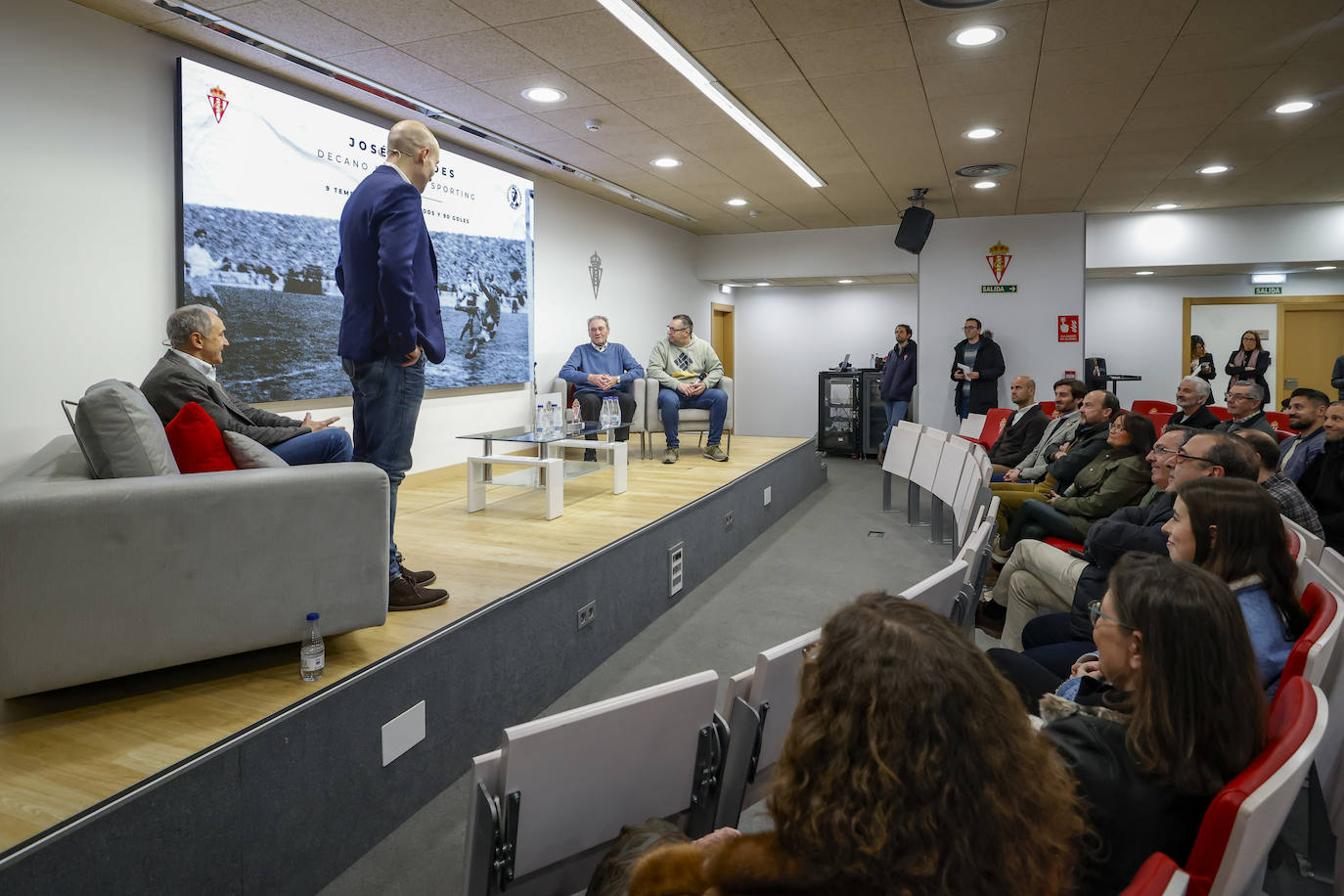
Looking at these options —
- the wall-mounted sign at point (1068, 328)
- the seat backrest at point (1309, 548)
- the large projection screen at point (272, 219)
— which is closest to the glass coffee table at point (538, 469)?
the large projection screen at point (272, 219)

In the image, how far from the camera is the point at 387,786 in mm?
2316

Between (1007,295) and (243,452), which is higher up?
(1007,295)

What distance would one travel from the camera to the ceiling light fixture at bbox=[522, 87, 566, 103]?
4.65 metres

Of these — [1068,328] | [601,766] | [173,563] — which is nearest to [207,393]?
[173,563]

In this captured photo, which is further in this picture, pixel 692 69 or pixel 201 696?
pixel 692 69

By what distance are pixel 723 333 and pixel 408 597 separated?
9.34 meters

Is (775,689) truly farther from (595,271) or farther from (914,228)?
(595,271)

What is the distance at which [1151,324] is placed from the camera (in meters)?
11.6

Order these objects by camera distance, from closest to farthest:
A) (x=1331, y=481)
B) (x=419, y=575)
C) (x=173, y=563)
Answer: (x=173, y=563) < (x=419, y=575) < (x=1331, y=481)

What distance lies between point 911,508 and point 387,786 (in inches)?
196

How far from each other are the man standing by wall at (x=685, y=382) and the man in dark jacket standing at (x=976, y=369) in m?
3.41

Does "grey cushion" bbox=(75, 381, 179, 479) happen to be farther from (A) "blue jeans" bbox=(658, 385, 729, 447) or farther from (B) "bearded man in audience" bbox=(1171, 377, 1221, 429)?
(B) "bearded man in audience" bbox=(1171, 377, 1221, 429)

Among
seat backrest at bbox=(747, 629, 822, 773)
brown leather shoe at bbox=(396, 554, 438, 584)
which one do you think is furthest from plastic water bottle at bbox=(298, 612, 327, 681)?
seat backrest at bbox=(747, 629, 822, 773)

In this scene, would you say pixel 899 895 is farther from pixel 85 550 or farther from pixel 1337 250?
pixel 1337 250
